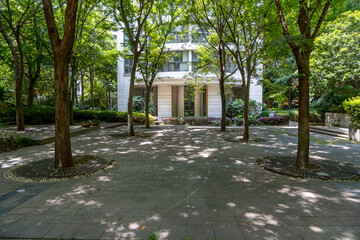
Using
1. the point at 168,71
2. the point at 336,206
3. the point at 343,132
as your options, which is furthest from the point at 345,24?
the point at 336,206

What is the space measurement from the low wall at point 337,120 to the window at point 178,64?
13.0 meters

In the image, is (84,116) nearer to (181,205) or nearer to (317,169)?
(181,205)

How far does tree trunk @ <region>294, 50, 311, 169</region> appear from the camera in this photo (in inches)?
215

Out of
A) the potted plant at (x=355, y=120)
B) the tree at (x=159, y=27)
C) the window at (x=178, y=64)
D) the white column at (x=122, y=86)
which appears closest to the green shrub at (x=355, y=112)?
the potted plant at (x=355, y=120)

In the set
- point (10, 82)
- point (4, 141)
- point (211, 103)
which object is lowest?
point (4, 141)

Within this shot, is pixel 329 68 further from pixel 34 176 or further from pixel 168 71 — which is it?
pixel 34 176

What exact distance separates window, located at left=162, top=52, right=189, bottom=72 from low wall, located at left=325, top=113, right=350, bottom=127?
12958 mm

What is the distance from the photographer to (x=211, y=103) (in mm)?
22781

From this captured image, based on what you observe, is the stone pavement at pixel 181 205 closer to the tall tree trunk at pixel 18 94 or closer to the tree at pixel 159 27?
the tall tree trunk at pixel 18 94

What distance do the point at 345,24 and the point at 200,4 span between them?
11486 millimetres

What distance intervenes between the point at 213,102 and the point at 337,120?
35.3 feet

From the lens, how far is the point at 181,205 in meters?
3.71

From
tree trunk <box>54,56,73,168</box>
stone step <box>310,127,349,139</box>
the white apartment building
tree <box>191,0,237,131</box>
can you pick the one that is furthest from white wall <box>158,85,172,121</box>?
tree trunk <box>54,56,73,168</box>

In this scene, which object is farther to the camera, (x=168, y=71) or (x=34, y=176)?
(x=168, y=71)
